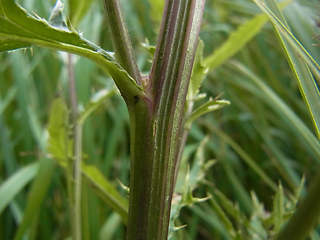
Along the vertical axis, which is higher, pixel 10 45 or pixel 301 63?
pixel 10 45

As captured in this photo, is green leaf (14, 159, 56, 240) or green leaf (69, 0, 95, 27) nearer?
green leaf (69, 0, 95, 27)

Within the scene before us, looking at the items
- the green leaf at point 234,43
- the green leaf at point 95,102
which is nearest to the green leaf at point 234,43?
the green leaf at point 234,43

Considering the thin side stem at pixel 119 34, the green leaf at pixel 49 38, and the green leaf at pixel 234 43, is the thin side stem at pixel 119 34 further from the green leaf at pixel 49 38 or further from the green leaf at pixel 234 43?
the green leaf at pixel 234 43

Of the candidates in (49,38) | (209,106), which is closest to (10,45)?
(49,38)

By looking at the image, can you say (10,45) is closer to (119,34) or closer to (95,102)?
(119,34)

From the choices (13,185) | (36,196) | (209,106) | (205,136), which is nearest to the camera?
(209,106)

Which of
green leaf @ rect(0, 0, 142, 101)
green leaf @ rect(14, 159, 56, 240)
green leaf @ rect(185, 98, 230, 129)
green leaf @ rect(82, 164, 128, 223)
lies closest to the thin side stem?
green leaf @ rect(0, 0, 142, 101)

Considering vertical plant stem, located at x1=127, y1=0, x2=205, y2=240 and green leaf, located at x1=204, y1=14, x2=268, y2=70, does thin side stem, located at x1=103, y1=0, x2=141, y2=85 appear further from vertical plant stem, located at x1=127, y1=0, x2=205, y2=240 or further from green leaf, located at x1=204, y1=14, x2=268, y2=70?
green leaf, located at x1=204, y1=14, x2=268, y2=70
